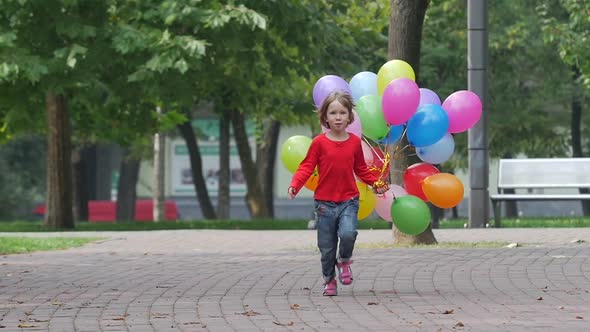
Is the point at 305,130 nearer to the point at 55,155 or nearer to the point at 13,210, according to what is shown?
the point at 13,210

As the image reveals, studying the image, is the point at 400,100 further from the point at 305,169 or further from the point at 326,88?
the point at 305,169

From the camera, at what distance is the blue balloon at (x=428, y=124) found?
13.4 m

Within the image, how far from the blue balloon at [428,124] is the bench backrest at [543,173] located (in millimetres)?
11374

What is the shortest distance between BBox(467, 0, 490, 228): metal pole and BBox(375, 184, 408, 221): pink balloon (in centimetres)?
835

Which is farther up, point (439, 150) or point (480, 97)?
point (480, 97)

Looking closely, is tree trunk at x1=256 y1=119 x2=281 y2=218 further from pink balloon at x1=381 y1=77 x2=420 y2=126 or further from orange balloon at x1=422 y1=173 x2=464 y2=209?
pink balloon at x1=381 y1=77 x2=420 y2=126

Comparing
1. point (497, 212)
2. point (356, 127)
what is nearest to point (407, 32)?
point (356, 127)

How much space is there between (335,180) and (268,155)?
27.4 metres

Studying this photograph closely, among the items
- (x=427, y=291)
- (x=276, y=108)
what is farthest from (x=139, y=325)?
(x=276, y=108)

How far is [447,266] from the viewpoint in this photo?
1370cm

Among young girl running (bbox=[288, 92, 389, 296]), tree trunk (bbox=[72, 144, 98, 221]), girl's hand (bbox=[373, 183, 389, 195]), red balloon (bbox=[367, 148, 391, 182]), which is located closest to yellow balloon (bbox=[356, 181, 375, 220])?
red balloon (bbox=[367, 148, 391, 182])

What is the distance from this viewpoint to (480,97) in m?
21.7

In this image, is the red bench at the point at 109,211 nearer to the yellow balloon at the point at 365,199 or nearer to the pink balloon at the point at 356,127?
the yellow balloon at the point at 365,199

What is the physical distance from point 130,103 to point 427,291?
49.5 feet
